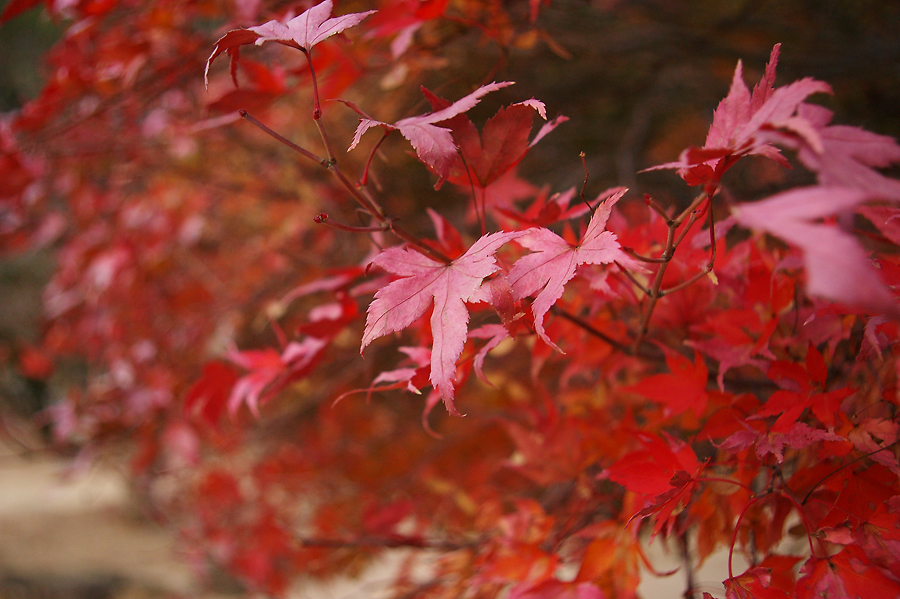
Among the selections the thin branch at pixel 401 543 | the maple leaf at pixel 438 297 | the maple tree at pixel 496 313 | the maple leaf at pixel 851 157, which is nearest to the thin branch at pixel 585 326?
the maple tree at pixel 496 313

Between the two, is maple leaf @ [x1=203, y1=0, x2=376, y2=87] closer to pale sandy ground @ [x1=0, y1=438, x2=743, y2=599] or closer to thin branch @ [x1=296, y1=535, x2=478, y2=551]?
thin branch @ [x1=296, y1=535, x2=478, y2=551]

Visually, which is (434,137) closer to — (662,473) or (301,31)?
(301,31)

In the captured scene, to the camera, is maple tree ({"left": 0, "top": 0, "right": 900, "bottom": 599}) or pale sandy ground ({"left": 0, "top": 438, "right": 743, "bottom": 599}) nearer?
maple tree ({"left": 0, "top": 0, "right": 900, "bottom": 599})

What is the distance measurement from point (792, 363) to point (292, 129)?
5.08 ft

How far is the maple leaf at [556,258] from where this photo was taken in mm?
374

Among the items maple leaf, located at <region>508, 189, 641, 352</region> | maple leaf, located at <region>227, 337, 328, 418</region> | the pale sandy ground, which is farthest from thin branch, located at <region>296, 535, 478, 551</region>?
the pale sandy ground

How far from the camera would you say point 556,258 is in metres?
0.40

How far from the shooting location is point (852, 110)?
4.30 ft

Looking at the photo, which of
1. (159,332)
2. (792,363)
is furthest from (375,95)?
(792,363)

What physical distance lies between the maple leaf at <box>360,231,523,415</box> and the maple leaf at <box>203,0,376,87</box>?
7.2 inches

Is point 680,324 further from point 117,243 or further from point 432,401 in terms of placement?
A: point 117,243

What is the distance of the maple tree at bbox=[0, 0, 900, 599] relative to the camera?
1.29ft

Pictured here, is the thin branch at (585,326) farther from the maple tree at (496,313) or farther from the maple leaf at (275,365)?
the maple leaf at (275,365)

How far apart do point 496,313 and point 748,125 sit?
0.23 m
